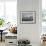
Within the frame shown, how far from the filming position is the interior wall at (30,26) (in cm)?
534

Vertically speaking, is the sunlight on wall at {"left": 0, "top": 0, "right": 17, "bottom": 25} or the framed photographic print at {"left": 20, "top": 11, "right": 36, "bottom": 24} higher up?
the sunlight on wall at {"left": 0, "top": 0, "right": 17, "bottom": 25}

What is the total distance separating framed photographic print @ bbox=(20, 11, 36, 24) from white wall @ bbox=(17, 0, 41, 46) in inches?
4.7

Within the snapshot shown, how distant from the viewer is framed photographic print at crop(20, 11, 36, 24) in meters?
5.37

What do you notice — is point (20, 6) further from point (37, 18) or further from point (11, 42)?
point (11, 42)

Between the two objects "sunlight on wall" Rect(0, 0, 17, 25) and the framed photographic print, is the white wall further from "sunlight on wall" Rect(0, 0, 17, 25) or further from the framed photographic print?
"sunlight on wall" Rect(0, 0, 17, 25)

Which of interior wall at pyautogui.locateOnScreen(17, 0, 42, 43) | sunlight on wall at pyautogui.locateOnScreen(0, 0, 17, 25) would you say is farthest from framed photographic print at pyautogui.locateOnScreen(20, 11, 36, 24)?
sunlight on wall at pyautogui.locateOnScreen(0, 0, 17, 25)

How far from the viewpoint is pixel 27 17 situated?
5.40m

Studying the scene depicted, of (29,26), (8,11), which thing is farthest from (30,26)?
(8,11)

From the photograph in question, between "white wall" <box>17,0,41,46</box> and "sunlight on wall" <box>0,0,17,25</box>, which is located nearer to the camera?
"white wall" <box>17,0,41,46</box>

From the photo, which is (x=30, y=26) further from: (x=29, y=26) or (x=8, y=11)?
(x=8, y=11)

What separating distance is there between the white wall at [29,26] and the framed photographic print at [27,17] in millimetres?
118

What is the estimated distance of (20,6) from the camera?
536 cm

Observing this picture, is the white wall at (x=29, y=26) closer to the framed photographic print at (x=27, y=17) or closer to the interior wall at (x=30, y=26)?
the interior wall at (x=30, y=26)

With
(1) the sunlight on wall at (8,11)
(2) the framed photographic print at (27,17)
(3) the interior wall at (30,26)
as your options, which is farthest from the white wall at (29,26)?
(1) the sunlight on wall at (8,11)
